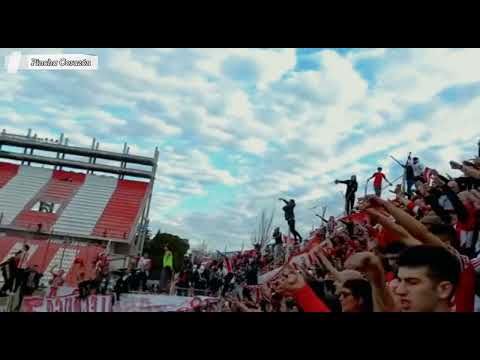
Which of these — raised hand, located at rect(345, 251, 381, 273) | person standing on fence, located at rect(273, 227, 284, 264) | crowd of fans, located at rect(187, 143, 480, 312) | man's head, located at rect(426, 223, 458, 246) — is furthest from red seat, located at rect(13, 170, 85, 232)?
man's head, located at rect(426, 223, 458, 246)

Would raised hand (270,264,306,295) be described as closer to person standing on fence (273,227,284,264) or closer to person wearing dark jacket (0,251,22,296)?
person standing on fence (273,227,284,264)

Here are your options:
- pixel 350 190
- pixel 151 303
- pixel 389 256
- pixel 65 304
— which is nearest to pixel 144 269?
pixel 151 303

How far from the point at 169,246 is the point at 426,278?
6.91 ft

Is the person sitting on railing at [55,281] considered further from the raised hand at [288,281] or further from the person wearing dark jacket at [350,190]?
the person wearing dark jacket at [350,190]

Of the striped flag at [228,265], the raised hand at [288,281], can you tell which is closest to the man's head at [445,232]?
the raised hand at [288,281]

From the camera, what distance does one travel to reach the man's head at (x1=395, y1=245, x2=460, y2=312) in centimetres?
341

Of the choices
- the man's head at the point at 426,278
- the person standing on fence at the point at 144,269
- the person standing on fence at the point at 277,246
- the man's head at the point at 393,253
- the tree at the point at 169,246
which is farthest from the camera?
the person standing on fence at the point at 277,246

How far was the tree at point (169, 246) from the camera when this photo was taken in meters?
3.76

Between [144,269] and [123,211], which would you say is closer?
[144,269]

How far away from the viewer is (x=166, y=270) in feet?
12.4

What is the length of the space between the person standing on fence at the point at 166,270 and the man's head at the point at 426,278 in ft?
6.09

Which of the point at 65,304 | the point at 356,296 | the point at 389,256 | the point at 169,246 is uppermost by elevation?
the point at 389,256

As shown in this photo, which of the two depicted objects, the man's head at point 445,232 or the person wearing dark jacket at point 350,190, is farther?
the person wearing dark jacket at point 350,190

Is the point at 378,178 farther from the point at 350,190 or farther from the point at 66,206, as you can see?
the point at 66,206
